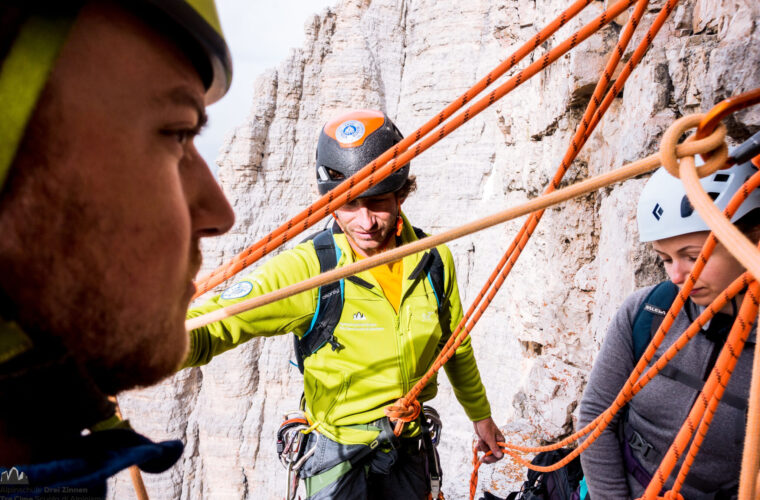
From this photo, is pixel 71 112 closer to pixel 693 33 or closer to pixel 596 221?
pixel 693 33

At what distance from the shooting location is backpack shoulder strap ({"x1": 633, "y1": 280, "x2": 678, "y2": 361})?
1750mm

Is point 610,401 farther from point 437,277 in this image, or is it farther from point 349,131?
point 349,131

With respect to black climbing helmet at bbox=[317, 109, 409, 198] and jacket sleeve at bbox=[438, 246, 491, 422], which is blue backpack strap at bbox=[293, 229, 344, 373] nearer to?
black climbing helmet at bbox=[317, 109, 409, 198]

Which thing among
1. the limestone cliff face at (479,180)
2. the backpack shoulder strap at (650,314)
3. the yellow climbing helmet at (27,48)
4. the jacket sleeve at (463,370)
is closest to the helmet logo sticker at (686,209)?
the backpack shoulder strap at (650,314)

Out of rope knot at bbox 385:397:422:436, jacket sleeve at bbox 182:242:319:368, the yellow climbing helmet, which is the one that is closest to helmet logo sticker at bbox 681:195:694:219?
rope knot at bbox 385:397:422:436

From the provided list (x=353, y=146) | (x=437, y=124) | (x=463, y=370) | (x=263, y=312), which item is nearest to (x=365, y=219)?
(x=353, y=146)

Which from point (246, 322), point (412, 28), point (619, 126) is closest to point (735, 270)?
point (246, 322)

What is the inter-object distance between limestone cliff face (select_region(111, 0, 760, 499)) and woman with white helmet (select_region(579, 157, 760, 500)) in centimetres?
73

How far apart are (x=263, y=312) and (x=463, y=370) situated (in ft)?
4.29

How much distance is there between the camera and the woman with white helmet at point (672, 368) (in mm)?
1571

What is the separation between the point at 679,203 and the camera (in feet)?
5.59

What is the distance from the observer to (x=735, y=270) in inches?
62.4

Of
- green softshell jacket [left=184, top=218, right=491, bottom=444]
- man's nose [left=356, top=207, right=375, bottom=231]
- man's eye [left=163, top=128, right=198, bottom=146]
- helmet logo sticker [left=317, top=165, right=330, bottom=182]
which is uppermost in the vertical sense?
helmet logo sticker [left=317, top=165, right=330, bottom=182]

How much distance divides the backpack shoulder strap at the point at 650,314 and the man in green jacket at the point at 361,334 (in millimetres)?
920
